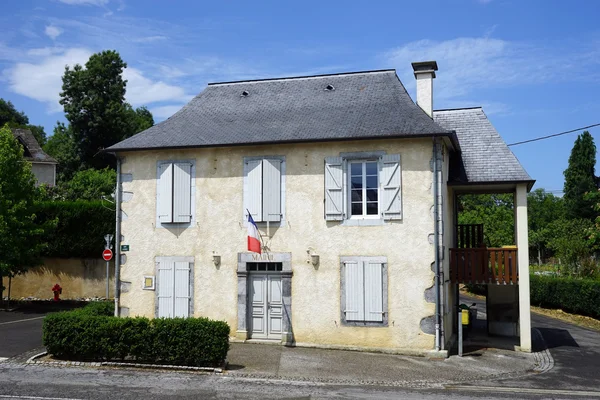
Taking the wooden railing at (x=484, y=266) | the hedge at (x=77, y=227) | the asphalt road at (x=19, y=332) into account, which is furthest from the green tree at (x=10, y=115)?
the wooden railing at (x=484, y=266)

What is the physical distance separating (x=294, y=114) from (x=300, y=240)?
11.9 ft

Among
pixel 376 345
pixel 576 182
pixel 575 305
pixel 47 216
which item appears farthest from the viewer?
pixel 576 182

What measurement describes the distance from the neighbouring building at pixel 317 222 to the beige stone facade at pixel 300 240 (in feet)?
0.08

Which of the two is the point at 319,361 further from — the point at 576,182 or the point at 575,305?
the point at 576,182

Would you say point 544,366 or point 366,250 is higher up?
point 366,250

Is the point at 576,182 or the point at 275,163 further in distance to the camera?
the point at 576,182

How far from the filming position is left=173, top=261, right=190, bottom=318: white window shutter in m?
14.3

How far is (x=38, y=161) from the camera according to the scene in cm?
3369

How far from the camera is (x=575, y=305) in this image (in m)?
21.6

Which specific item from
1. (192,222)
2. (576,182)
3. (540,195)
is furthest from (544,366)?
(540,195)

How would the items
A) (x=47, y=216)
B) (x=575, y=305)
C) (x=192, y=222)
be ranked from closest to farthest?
(x=192, y=222) < (x=575, y=305) < (x=47, y=216)

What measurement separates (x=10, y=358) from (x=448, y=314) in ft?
33.6

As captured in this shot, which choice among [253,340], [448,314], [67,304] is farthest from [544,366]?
[67,304]

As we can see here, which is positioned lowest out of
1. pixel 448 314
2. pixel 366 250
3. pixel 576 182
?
pixel 448 314
